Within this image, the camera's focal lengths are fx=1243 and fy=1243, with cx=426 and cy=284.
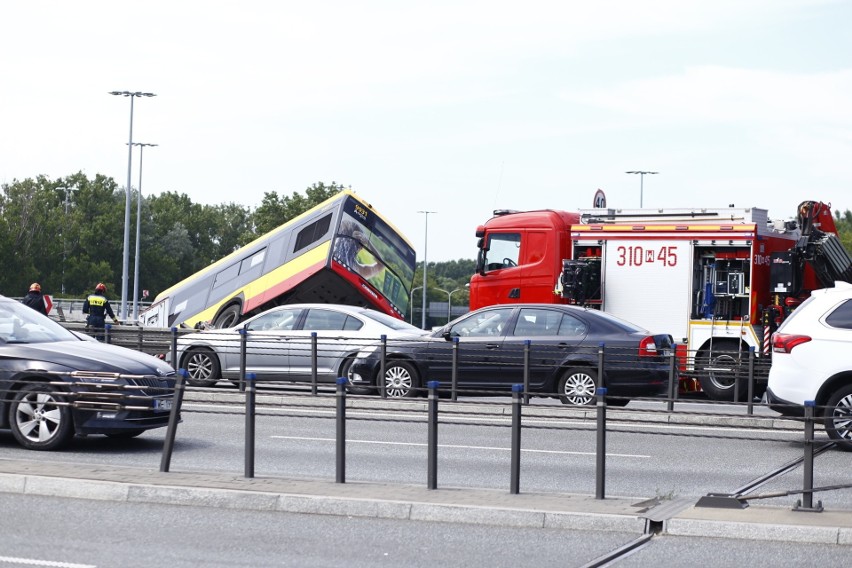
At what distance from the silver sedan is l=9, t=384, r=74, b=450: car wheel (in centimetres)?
742

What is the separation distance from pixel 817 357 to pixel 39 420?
8355 mm

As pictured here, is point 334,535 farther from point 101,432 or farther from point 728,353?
point 728,353

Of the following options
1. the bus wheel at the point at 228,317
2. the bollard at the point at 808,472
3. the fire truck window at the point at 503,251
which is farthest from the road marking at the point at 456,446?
the bus wheel at the point at 228,317

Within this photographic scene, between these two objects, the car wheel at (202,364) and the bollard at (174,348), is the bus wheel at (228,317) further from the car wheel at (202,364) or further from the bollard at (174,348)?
the bollard at (174,348)

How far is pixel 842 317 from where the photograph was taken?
1386cm

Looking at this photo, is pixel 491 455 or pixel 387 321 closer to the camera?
pixel 491 455

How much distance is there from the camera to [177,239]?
112250mm

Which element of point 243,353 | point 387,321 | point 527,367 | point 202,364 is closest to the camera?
A: point 527,367

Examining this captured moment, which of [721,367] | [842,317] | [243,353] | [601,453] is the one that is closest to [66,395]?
[601,453]

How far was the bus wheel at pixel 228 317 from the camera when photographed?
3046cm

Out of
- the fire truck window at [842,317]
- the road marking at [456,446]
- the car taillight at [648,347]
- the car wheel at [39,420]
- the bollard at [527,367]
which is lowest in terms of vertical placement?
the road marking at [456,446]

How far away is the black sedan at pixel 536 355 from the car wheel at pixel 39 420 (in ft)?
19.8

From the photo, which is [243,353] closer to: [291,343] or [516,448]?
[291,343]

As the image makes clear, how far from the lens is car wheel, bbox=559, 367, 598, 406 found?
18.0 meters
